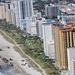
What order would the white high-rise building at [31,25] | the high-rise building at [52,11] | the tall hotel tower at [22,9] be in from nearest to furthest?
the white high-rise building at [31,25] → the tall hotel tower at [22,9] → the high-rise building at [52,11]

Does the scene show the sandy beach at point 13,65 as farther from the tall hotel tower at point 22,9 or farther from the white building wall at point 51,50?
the tall hotel tower at point 22,9

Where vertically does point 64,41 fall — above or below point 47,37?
above

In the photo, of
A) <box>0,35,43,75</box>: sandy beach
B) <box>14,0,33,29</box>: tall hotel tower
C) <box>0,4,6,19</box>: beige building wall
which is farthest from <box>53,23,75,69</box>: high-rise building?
<box>0,4,6,19</box>: beige building wall

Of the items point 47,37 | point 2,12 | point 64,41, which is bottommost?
point 2,12

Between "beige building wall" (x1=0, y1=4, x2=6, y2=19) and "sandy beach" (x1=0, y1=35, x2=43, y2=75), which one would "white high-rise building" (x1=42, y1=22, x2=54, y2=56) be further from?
"beige building wall" (x1=0, y1=4, x2=6, y2=19)

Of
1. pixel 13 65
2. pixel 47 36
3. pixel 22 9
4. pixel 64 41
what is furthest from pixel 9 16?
pixel 64 41

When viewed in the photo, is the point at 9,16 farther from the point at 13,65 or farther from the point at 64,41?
the point at 64,41

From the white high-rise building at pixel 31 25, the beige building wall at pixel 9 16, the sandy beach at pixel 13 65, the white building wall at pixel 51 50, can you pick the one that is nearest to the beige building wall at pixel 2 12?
the beige building wall at pixel 9 16

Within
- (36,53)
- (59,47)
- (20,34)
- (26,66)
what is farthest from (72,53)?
(20,34)
